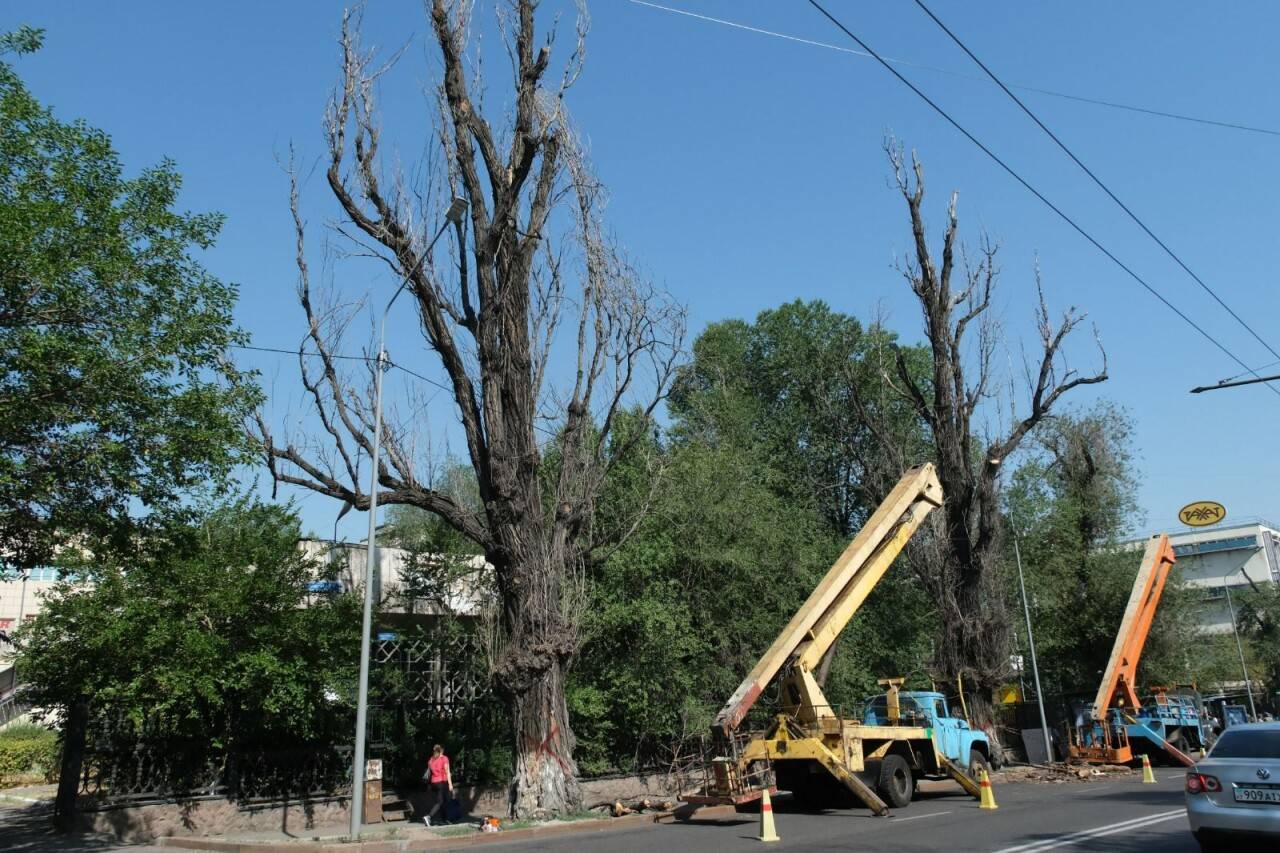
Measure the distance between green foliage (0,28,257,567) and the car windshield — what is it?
12.5 meters

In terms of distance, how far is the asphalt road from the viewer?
36.2 feet

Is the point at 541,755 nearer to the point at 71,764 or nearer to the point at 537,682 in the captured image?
the point at 537,682

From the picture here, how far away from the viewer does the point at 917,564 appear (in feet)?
93.4

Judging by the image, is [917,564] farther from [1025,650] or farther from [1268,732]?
[1268,732]

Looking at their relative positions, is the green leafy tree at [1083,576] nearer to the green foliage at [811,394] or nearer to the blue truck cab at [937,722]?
the green foliage at [811,394]

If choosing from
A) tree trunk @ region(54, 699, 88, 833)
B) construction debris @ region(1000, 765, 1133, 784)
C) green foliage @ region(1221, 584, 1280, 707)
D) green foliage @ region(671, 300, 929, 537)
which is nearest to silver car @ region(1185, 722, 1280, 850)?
construction debris @ region(1000, 765, 1133, 784)

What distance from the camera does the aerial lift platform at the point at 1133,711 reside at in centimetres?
2539

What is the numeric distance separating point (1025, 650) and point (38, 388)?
37.9 m

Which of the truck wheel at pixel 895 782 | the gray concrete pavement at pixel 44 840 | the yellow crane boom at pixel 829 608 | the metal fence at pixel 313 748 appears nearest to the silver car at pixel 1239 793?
the yellow crane boom at pixel 829 608

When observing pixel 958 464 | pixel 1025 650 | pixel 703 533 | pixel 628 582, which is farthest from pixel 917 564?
pixel 1025 650

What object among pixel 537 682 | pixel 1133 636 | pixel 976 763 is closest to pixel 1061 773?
pixel 976 763

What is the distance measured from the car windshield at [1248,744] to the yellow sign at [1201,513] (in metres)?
42.0

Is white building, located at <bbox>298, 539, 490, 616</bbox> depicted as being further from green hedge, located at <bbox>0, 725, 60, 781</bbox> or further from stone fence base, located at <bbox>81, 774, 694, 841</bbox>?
green hedge, located at <bbox>0, 725, 60, 781</bbox>

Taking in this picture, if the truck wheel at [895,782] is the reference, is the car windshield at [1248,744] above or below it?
above
